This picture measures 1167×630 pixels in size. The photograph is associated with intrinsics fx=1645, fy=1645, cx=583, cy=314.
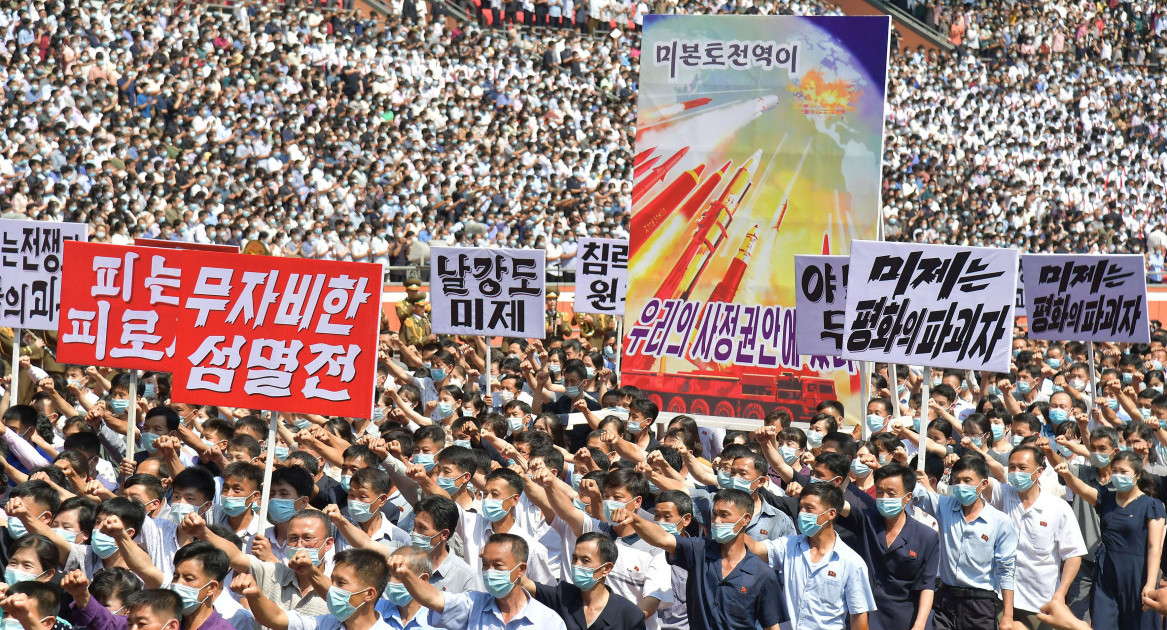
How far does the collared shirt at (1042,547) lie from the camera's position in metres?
8.05

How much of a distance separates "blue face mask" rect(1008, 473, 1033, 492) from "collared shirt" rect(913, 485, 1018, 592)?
0.33 m

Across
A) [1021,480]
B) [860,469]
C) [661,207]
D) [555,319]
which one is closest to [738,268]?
[661,207]

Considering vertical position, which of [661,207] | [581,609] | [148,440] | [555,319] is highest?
[661,207]

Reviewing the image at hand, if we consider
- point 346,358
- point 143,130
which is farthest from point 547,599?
point 143,130

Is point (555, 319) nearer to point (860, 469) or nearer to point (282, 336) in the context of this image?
point (860, 469)

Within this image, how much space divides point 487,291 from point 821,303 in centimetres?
325

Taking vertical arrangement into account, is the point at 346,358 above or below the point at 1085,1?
below

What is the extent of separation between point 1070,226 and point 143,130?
58.5 feet

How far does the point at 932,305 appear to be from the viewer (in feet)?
29.3

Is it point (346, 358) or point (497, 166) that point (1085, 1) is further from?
point (346, 358)

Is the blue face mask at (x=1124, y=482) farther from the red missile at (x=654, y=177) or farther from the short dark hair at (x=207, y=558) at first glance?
the red missile at (x=654, y=177)

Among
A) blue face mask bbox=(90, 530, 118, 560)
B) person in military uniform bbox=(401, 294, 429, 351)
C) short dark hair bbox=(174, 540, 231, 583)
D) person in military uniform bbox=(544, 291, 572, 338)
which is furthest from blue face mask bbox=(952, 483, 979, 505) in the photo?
person in military uniform bbox=(544, 291, 572, 338)

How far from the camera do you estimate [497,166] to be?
25.0m

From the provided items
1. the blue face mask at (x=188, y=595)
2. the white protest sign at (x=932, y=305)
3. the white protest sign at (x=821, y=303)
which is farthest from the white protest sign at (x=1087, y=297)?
the blue face mask at (x=188, y=595)
